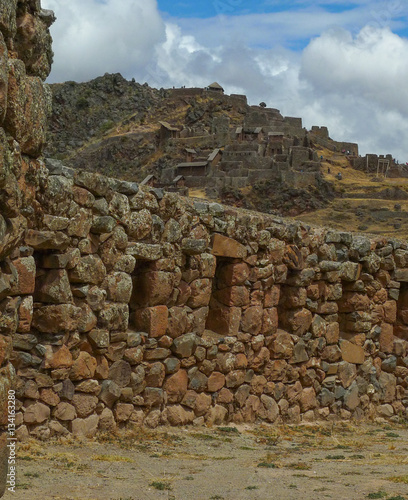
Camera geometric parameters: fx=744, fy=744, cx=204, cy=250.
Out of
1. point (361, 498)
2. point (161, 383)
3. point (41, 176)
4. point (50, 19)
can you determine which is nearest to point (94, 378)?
point (161, 383)

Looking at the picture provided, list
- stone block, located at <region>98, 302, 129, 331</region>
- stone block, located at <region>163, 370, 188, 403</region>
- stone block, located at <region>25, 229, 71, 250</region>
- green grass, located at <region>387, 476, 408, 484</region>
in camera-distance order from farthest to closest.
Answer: stone block, located at <region>163, 370, 188, 403</region>
stone block, located at <region>98, 302, 129, 331</region>
stone block, located at <region>25, 229, 71, 250</region>
green grass, located at <region>387, 476, 408, 484</region>

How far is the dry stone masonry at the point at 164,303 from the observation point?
5598 mm

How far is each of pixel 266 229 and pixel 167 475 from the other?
486 centimetres

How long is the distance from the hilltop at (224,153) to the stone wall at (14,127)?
1794 inches

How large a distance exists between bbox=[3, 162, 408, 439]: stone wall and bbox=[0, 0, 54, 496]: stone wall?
1.65 ft

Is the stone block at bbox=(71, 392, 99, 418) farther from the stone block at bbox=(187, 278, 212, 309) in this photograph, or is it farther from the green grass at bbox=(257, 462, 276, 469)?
the stone block at bbox=(187, 278, 212, 309)

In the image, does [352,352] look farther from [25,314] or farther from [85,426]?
[25,314]

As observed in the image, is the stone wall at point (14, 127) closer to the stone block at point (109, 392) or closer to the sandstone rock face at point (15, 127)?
the sandstone rock face at point (15, 127)

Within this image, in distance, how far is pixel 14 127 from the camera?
190 inches

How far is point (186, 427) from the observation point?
32.3 ft

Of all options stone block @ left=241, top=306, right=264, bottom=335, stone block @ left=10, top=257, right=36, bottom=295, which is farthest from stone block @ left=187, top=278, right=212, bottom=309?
stone block @ left=10, top=257, right=36, bottom=295

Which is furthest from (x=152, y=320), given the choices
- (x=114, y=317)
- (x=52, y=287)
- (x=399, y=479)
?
(x=399, y=479)

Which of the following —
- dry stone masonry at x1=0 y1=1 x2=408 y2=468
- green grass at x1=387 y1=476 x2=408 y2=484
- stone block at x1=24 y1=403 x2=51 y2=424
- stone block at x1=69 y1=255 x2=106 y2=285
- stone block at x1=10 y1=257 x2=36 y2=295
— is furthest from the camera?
stone block at x1=69 y1=255 x2=106 y2=285

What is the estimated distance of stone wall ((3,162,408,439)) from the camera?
314 inches
